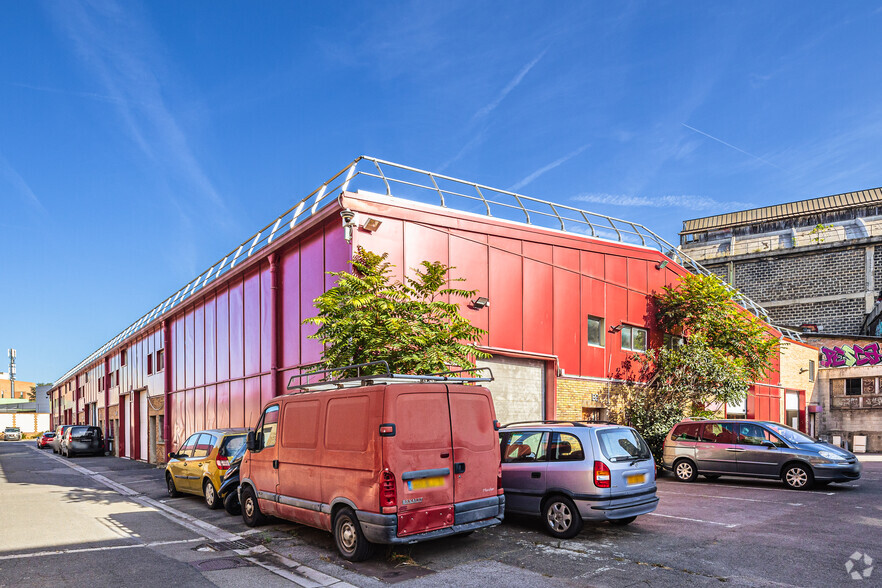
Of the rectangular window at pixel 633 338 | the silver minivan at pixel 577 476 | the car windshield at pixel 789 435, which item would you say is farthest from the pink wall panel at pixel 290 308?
the car windshield at pixel 789 435

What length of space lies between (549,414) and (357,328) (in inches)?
309

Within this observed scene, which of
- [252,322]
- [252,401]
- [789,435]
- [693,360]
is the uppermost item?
[252,322]

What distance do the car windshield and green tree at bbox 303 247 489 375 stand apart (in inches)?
290

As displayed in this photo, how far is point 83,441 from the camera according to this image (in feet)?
103

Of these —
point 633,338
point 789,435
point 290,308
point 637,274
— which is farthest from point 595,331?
point 290,308

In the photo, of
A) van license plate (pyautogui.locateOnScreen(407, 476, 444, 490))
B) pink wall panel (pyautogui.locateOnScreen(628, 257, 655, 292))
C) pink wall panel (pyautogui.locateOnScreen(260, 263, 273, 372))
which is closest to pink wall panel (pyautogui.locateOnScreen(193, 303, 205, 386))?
pink wall panel (pyautogui.locateOnScreen(260, 263, 273, 372))

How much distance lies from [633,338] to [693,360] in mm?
1910

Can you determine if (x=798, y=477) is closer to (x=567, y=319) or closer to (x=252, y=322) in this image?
(x=567, y=319)

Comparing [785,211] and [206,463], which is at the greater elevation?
[785,211]

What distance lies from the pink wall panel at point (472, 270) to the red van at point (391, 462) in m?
6.86

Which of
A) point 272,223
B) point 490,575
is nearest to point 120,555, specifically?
point 490,575

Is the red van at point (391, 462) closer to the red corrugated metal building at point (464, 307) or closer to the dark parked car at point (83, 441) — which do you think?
the red corrugated metal building at point (464, 307)

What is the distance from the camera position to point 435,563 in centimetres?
739

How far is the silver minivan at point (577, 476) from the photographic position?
336 inches
